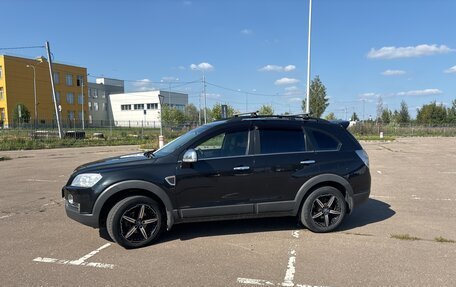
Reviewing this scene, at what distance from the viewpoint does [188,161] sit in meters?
4.95

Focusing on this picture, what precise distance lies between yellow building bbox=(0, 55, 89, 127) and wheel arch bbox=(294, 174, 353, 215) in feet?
194

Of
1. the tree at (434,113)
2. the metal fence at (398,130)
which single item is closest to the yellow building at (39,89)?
the metal fence at (398,130)

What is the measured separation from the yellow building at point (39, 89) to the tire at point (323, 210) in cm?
5918

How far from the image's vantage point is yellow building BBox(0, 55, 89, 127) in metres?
65.2

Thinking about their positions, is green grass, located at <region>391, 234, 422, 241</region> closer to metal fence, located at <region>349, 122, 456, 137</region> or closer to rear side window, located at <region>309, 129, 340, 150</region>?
rear side window, located at <region>309, 129, 340, 150</region>

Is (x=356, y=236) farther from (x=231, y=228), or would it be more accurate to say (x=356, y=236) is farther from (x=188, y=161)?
(x=188, y=161)

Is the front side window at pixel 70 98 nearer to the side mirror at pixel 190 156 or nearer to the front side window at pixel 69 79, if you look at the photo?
the front side window at pixel 69 79

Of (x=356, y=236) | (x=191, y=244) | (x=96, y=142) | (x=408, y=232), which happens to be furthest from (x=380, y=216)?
(x=96, y=142)

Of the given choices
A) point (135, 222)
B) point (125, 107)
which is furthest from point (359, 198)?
point (125, 107)

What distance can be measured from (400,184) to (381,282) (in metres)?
6.74

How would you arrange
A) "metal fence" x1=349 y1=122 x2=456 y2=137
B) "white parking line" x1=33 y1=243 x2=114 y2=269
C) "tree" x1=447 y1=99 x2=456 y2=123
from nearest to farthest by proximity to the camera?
"white parking line" x1=33 y1=243 x2=114 y2=269
"metal fence" x1=349 y1=122 x2=456 y2=137
"tree" x1=447 y1=99 x2=456 y2=123

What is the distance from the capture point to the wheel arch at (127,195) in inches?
191

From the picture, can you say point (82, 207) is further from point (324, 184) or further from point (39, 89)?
point (39, 89)

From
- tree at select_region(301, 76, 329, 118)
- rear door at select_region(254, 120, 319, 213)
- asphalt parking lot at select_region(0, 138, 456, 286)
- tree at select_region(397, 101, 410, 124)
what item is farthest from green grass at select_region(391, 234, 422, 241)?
tree at select_region(397, 101, 410, 124)
